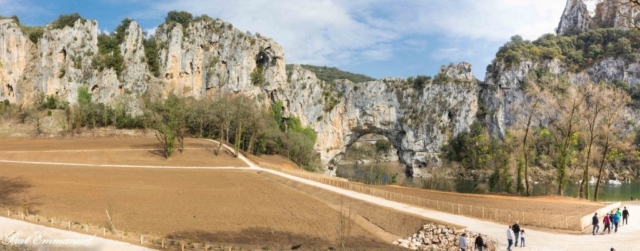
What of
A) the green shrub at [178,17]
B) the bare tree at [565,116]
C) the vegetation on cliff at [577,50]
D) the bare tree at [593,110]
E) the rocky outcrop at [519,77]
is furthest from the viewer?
the vegetation on cliff at [577,50]

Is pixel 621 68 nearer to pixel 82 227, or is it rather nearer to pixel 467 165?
pixel 467 165

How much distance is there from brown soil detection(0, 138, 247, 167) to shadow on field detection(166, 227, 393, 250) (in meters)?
29.5

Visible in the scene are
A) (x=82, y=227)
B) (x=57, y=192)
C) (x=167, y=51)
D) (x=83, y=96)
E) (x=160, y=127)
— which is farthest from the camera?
(x=167, y=51)

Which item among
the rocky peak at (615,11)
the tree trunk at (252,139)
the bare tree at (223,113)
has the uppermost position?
the rocky peak at (615,11)

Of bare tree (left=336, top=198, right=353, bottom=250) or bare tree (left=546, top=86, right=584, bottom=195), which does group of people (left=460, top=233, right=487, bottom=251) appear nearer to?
bare tree (left=336, top=198, right=353, bottom=250)

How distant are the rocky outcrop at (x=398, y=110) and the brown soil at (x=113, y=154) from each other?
50254mm

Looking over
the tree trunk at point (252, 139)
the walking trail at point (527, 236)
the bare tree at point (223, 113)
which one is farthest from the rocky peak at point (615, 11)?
the tree trunk at point (252, 139)

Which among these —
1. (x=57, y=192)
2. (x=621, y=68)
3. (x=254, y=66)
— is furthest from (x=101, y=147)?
(x=621, y=68)

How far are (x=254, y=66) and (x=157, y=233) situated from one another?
7988 cm

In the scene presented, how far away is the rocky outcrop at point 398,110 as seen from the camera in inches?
4392

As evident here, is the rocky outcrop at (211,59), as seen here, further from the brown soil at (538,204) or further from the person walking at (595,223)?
the person walking at (595,223)

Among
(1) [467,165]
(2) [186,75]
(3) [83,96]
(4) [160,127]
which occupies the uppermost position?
(2) [186,75]

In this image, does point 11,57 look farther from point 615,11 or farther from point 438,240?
point 615,11

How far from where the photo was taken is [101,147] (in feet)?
194
